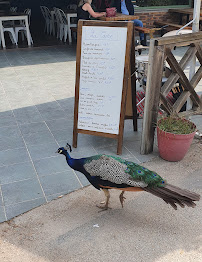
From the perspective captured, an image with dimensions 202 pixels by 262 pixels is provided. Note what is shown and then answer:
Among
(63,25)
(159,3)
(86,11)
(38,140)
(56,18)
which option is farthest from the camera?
(56,18)

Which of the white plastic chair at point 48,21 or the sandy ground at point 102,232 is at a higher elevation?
the white plastic chair at point 48,21

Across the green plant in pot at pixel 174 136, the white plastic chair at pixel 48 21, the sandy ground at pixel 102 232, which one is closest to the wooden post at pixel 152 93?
the green plant in pot at pixel 174 136

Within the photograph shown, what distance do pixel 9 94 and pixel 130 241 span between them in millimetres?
4508

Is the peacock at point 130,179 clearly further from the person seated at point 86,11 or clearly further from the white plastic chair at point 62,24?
the white plastic chair at point 62,24

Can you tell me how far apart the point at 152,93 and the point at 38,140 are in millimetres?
1783

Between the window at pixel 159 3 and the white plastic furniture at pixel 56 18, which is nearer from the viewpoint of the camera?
the window at pixel 159 3

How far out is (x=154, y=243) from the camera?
283 centimetres

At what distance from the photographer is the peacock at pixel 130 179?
2816mm

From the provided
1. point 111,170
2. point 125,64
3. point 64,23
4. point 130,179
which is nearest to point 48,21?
point 64,23

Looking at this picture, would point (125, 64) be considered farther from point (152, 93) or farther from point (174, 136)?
point (174, 136)

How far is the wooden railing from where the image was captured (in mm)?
3777

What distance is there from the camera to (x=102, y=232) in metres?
2.98

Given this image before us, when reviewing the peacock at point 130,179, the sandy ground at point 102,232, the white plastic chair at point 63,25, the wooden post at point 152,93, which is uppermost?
the white plastic chair at point 63,25

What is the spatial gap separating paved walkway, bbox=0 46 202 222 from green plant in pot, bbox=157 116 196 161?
29 centimetres
